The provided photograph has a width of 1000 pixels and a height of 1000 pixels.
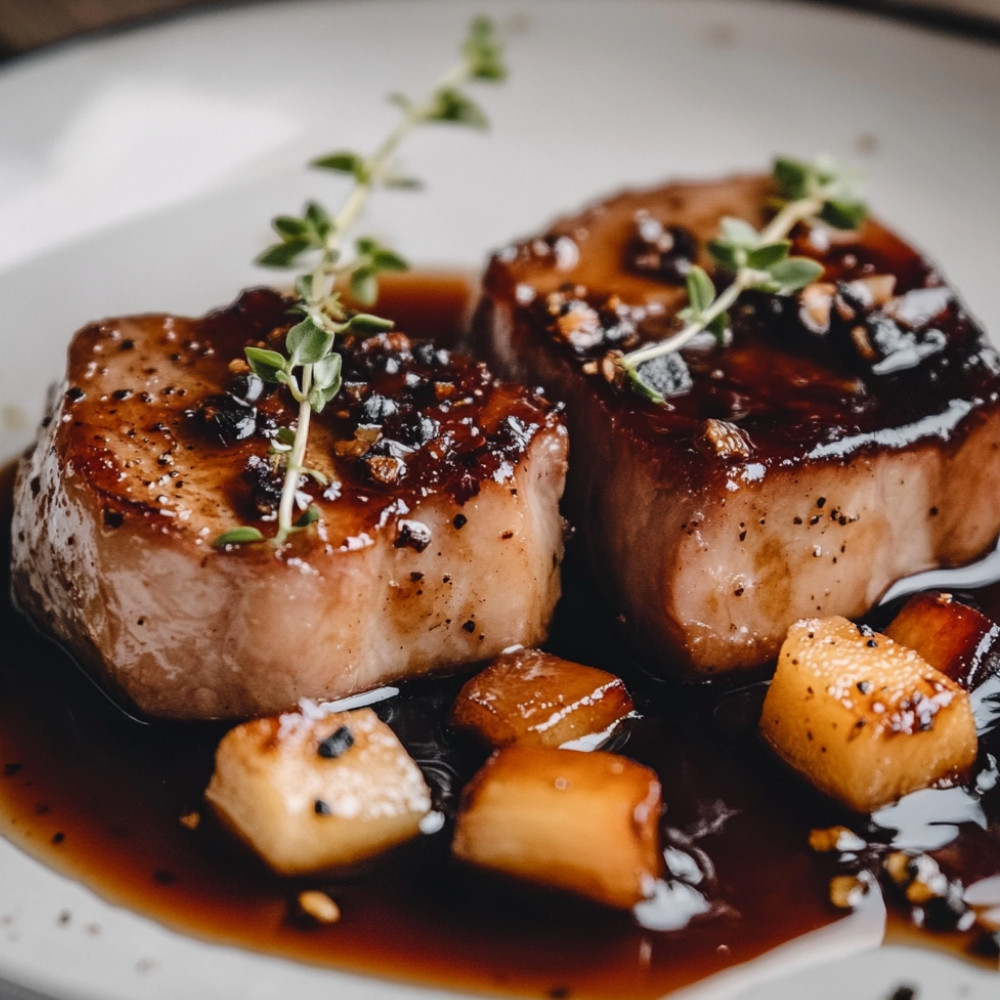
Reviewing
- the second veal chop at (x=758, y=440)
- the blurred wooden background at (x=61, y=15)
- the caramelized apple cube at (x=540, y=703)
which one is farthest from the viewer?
the blurred wooden background at (x=61, y=15)

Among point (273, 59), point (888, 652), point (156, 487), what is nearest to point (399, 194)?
point (273, 59)

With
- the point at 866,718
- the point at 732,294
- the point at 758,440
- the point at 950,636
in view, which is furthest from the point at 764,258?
the point at 866,718

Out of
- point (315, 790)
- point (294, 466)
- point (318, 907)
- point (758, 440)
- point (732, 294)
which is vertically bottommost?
point (318, 907)

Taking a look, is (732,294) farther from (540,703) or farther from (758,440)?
(540,703)

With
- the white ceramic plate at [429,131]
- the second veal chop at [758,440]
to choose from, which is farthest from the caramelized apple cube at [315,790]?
the white ceramic plate at [429,131]

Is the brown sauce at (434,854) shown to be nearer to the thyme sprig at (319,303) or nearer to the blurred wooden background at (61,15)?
the thyme sprig at (319,303)

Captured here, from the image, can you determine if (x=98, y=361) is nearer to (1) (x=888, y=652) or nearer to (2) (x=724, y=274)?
(2) (x=724, y=274)
